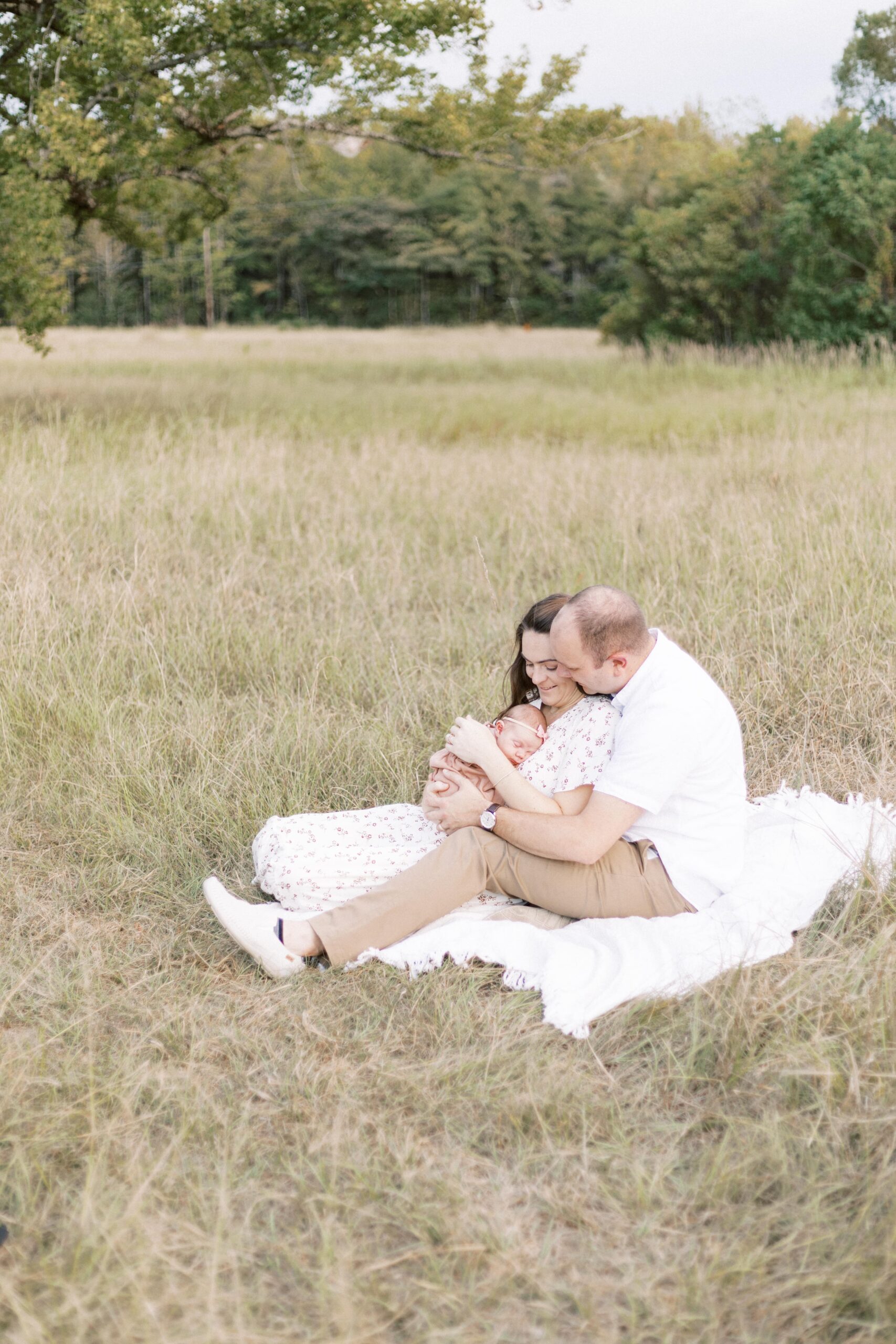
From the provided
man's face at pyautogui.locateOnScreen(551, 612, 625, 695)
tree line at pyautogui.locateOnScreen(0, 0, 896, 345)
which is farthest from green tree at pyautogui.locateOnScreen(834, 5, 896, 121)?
man's face at pyautogui.locateOnScreen(551, 612, 625, 695)

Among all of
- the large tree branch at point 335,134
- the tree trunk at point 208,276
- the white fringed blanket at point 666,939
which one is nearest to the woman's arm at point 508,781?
the white fringed blanket at point 666,939

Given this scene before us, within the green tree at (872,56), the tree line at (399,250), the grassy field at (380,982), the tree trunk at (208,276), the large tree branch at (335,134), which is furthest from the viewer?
the tree trunk at (208,276)

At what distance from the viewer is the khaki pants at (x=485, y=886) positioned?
10.1ft

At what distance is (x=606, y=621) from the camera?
2.90 m

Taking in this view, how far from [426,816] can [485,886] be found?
0.28 meters

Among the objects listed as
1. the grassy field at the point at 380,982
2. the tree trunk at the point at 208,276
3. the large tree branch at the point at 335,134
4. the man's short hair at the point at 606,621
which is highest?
the tree trunk at the point at 208,276

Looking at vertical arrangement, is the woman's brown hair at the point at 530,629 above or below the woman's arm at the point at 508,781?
above

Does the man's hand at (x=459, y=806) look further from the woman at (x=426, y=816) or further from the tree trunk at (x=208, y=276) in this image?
the tree trunk at (x=208, y=276)

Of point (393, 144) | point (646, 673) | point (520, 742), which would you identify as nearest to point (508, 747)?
point (520, 742)

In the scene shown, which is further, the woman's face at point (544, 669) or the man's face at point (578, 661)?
the woman's face at point (544, 669)

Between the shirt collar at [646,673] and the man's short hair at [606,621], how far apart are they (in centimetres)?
8

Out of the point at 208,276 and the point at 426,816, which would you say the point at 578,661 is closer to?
the point at 426,816

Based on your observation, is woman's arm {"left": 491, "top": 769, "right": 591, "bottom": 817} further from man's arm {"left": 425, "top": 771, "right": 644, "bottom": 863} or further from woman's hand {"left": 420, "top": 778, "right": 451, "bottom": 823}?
woman's hand {"left": 420, "top": 778, "right": 451, "bottom": 823}

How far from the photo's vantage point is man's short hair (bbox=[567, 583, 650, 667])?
114 inches
